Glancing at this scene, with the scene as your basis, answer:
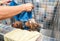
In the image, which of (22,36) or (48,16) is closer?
(22,36)

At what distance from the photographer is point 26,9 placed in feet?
3.12

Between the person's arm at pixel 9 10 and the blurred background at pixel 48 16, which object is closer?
the person's arm at pixel 9 10

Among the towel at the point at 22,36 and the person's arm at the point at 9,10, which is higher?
the person's arm at the point at 9,10

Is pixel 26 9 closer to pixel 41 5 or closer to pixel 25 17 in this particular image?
pixel 25 17

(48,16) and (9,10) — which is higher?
(9,10)

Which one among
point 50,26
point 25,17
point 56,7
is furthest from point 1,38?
point 56,7

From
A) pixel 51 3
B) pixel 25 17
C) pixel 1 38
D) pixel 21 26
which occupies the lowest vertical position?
pixel 1 38

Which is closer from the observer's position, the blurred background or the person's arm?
the person's arm

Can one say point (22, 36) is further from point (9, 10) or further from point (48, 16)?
point (48, 16)

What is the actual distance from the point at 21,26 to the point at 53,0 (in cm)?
42

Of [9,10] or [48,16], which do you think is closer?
[9,10]

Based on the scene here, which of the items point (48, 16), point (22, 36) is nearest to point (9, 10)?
point (22, 36)

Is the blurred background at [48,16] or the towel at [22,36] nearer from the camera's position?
the towel at [22,36]

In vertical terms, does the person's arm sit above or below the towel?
above
